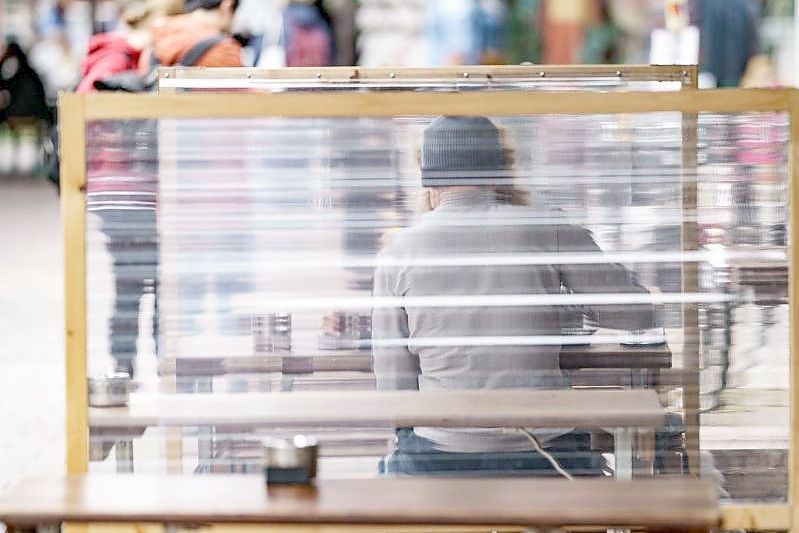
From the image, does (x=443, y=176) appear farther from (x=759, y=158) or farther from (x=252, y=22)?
(x=252, y=22)

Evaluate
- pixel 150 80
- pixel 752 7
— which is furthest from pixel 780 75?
pixel 150 80

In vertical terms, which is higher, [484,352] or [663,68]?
[663,68]

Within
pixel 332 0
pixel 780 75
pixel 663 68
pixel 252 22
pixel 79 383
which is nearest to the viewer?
pixel 79 383

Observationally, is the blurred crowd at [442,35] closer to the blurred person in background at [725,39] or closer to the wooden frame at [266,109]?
the blurred person in background at [725,39]

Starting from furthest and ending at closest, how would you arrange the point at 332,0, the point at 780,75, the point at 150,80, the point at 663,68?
the point at 332,0, the point at 780,75, the point at 150,80, the point at 663,68

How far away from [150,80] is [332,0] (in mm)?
5915

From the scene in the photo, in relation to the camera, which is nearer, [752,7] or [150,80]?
[150,80]

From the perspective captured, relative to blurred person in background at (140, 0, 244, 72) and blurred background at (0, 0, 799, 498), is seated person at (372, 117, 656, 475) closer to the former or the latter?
blurred background at (0, 0, 799, 498)

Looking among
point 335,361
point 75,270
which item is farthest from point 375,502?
point 75,270

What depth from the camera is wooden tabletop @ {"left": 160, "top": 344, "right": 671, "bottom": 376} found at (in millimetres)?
3602

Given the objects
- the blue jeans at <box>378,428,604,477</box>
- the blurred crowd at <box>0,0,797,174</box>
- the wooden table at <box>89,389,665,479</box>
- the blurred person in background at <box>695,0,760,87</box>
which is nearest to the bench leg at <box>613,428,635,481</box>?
the wooden table at <box>89,389,665,479</box>

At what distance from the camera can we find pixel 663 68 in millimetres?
3928

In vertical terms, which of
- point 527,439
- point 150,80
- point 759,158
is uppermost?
point 150,80

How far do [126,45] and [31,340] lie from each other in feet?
6.59
